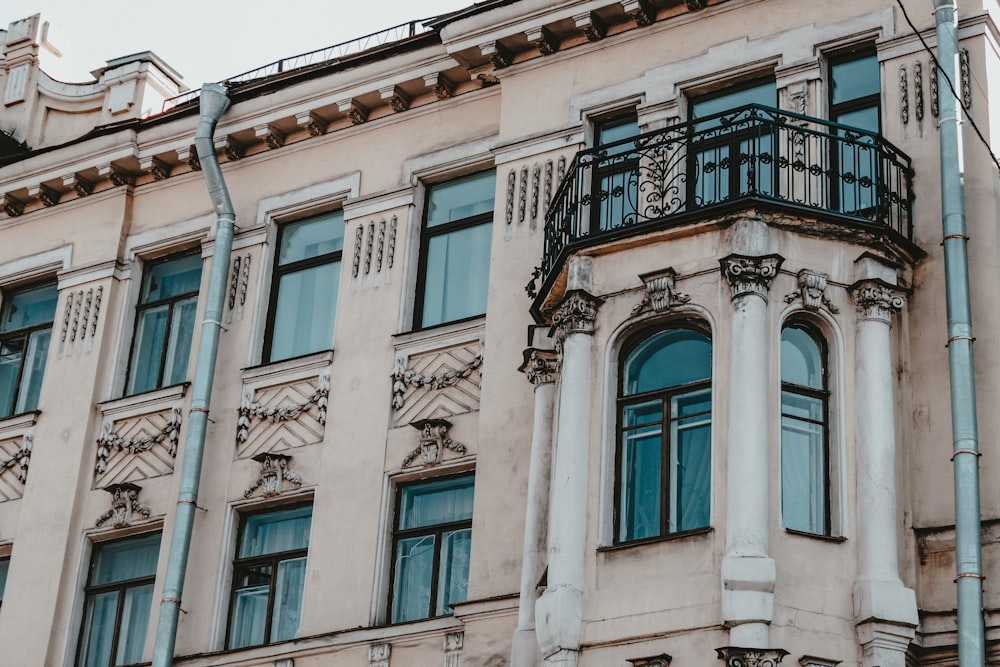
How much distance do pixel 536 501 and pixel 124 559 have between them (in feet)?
15.9

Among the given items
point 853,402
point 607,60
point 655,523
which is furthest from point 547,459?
point 607,60

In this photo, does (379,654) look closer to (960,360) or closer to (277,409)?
(277,409)

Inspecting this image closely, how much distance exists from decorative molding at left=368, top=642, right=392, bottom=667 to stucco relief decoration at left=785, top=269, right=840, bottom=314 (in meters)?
4.34

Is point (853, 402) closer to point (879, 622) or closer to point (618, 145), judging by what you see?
point (879, 622)

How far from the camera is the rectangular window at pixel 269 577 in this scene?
1656cm

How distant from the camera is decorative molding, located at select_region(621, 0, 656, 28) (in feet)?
55.5

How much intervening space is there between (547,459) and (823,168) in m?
3.16

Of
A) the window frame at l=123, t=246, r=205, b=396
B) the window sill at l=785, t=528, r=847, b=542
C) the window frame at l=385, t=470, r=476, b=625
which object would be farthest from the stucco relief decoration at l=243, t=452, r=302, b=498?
the window sill at l=785, t=528, r=847, b=542

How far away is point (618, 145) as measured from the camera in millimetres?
15477

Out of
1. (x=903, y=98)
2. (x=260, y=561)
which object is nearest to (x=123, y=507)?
(x=260, y=561)

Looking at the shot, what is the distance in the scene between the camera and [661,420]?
14320mm

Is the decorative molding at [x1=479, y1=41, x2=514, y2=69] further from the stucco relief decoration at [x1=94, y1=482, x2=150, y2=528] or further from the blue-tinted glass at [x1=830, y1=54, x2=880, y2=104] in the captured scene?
the stucco relief decoration at [x1=94, y1=482, x2=150, y2=528]

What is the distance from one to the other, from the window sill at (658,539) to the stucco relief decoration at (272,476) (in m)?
3.92

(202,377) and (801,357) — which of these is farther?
(202,377)
